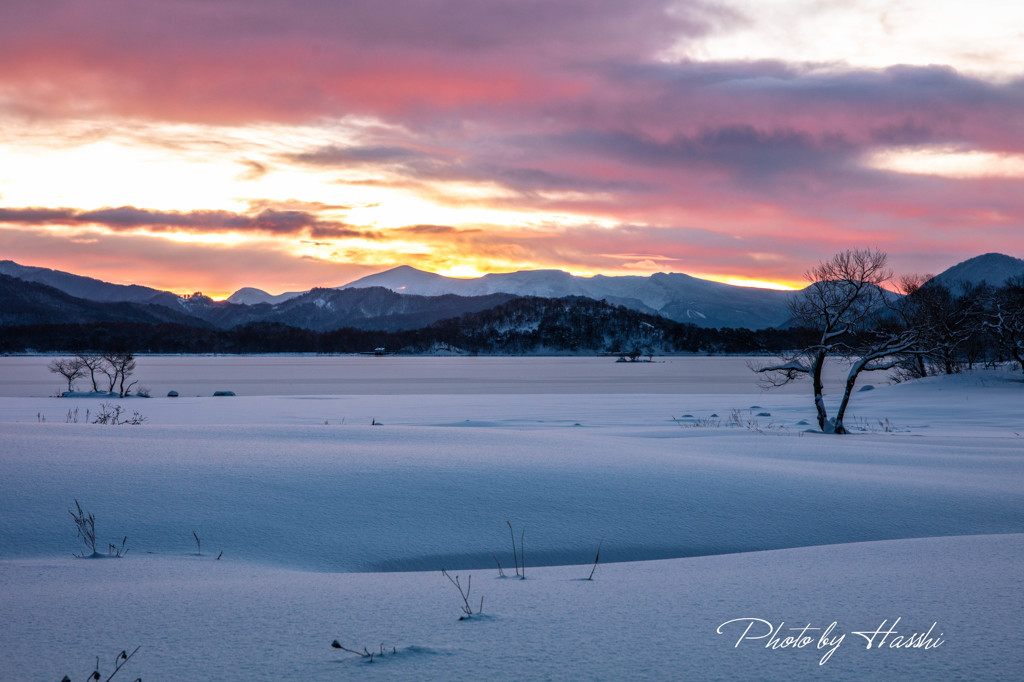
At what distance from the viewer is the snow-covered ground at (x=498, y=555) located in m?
3.12

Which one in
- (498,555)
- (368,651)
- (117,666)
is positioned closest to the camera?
(117,666)

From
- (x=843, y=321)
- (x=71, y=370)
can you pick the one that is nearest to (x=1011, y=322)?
(x=843, y=321)

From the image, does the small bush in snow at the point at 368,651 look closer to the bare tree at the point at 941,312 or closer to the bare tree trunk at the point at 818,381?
the bare tree trunk at the point at 818,381

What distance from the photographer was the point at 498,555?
19.5 feet

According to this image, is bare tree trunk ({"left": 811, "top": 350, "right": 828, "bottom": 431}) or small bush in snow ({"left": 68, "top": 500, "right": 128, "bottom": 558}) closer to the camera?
small bush in snow ({"left": 68, "top": 500, "right": 128, "bottom": 558})

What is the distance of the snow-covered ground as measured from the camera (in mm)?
3125

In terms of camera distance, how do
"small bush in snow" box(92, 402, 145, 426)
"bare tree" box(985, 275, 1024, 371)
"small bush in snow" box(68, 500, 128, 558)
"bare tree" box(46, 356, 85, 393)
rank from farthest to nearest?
"bare tree" box(46, 356, 85, 393) → "bare tree" box(985, 275, 1024, 371) → "small bush in snow" box(92, 402, 145, 426) → "small bush in snow" box(68, 500, 128, 558)

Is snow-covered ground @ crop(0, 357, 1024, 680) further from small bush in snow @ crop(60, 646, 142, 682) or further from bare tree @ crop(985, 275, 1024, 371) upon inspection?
bare tree @ crop(985, 275, 1024, 371)

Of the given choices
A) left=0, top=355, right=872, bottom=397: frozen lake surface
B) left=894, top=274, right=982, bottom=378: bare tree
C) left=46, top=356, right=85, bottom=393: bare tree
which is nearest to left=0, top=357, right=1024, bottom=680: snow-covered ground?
left=894, top=274, right=982, bottom=378: bare tree

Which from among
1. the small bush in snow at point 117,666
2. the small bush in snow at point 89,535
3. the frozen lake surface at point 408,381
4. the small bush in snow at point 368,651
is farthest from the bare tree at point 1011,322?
the small bush in snow at point 117,666

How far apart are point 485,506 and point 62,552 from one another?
3.79 metres

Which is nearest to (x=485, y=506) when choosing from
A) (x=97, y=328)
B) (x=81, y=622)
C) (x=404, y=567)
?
(x=404, y=567)

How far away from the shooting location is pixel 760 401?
120 ft

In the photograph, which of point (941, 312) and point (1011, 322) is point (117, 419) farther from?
point (1011, 322)
